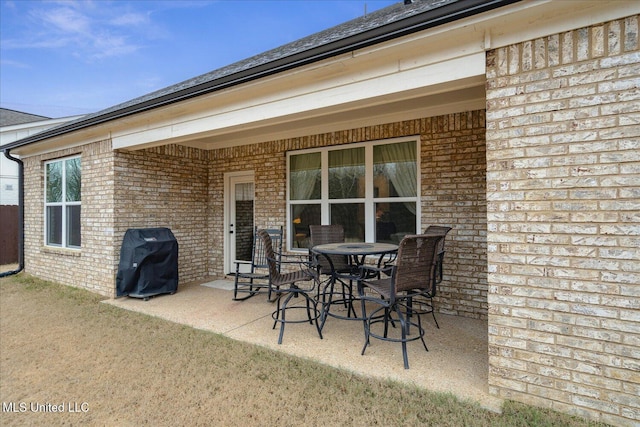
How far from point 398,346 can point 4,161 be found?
1589 cm

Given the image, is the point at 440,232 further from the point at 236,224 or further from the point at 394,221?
Answer: the point at 236,224

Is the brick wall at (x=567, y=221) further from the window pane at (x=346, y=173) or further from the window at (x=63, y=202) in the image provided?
the window at (x=63, y=202)

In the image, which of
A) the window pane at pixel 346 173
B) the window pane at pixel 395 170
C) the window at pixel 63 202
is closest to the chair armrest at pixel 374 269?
the window pane at pixel 395 170

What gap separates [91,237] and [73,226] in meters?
1.08

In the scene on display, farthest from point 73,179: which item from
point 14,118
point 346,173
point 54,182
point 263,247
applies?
point 14,118

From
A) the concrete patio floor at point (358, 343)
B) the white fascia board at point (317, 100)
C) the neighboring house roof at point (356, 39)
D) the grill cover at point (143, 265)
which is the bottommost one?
the concrete patio floor at point (358, 343)

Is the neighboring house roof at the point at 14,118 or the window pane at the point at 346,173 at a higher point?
the neighboring house roof at the point at 14,118

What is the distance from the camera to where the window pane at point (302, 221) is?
586 centimetres

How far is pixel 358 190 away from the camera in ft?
17.5

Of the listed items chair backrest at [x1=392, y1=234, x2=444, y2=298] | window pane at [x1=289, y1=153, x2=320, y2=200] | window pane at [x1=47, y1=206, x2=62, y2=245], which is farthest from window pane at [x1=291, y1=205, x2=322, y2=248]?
window pane at [x1=47, y1=206, x2=62, y2=245]

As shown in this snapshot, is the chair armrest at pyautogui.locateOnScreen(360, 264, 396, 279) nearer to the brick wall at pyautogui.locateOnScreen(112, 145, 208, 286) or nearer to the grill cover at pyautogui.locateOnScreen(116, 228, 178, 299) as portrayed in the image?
the grill cover at pyautogui.locateOnScreen(116, 228, 178, 299)

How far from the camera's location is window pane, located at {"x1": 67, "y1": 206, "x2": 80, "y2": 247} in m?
6.52

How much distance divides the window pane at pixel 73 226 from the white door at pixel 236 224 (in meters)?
2.81

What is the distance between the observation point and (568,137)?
2.23 m
